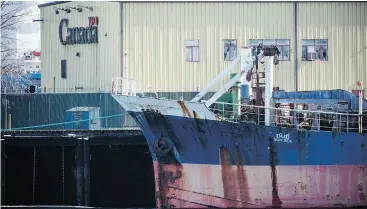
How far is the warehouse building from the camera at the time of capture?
2812 cm

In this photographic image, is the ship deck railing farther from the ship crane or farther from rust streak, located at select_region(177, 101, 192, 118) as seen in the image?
rust streak, located at select_region(177, 101, 192, 118)

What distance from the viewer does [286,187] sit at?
16.0 metres

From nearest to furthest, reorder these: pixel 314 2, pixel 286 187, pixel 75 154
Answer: pixel 286 187
pixel 75 154
pixel 314 2

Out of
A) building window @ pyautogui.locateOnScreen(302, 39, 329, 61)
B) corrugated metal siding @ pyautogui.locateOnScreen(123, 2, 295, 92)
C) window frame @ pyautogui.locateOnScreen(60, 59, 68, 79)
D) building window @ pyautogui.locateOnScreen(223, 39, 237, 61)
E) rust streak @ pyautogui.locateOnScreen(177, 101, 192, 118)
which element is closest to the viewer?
rust streak @ pyautogui.locateOnScreen(177, 101, 192, 118)

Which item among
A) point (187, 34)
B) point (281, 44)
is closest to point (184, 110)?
point (187, 34)

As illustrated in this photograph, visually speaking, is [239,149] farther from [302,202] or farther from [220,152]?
[302,202]

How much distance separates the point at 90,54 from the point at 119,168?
11.5 meters

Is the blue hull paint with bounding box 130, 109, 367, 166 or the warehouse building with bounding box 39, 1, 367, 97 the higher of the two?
the warehouse building with bounding box 39, 1, 367, 97

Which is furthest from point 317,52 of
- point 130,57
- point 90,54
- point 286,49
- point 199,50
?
point 90,54

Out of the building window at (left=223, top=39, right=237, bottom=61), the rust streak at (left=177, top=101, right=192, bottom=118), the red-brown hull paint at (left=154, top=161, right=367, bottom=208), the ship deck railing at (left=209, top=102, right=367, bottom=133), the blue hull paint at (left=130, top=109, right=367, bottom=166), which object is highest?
the building window at (left=223, top=39, right=237, bottom=61)

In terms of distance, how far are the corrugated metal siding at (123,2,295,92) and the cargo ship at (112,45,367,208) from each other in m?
11.4

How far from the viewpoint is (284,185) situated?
16.0m

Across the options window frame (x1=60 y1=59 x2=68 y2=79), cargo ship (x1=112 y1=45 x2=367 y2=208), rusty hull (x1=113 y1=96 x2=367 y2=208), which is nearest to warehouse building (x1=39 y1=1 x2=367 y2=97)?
window frame (x1=60 y1=59 x2=68 y2=79)

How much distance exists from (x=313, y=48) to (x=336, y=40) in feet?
4.13
